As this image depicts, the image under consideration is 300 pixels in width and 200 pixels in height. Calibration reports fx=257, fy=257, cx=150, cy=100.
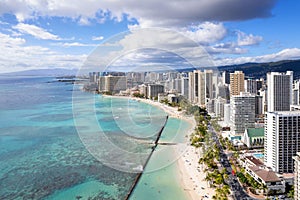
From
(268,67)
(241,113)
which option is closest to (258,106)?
(241,113)

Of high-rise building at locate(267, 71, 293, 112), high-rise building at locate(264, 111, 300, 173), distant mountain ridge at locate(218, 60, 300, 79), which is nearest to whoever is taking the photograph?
high-rise building at locate(264, 111, 300, 173)

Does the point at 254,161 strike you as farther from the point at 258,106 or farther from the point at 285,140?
the point at 258,106

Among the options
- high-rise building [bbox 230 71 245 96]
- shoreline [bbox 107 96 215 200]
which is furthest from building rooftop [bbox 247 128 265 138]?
high-rise building [bbox 230 71 245 96]

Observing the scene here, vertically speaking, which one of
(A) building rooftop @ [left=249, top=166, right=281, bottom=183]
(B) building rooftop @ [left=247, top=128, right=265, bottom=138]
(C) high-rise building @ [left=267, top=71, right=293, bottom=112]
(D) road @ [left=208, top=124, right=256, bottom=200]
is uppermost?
(C) high-rise building @ [left=267, top=71, right=293, bottom=112]

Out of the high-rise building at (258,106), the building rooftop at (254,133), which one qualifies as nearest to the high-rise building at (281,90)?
the high-rise building at (258,106)

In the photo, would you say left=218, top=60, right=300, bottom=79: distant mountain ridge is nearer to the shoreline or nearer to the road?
the road

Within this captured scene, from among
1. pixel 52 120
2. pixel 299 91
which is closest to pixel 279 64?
pixel 299 91

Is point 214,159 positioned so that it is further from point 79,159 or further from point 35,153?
point 35,153

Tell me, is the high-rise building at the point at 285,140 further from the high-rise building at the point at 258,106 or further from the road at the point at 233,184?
the high-rise building at the point at 258,106
